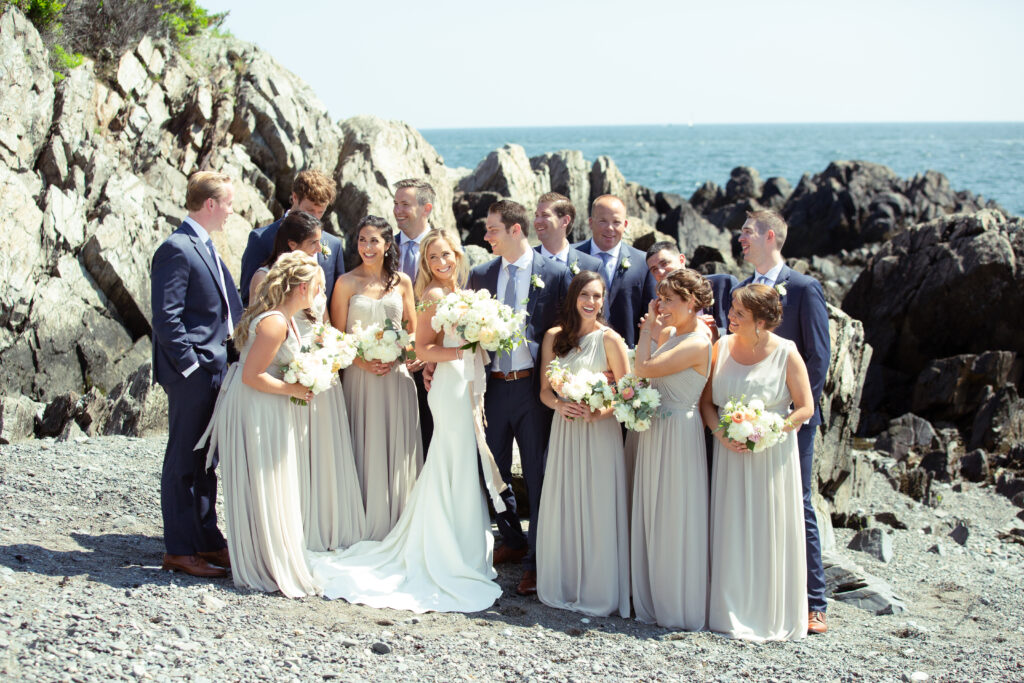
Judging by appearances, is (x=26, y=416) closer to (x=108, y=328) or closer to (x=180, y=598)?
(x=108, y=328)

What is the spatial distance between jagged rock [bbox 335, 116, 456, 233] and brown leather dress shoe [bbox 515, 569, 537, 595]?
1145 cm

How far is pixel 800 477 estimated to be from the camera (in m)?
7.05

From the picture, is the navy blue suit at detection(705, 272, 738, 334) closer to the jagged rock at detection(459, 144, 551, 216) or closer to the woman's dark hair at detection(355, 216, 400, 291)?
the woman's dark hair at detection(355, 216, 400, 291)

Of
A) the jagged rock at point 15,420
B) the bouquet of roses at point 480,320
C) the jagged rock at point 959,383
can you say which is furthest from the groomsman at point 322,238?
the jagged rock at point 959,383

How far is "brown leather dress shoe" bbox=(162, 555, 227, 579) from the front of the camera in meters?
7.01

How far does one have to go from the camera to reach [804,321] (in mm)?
7461

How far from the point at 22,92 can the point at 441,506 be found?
1216 cm

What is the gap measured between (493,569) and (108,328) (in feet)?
31.4

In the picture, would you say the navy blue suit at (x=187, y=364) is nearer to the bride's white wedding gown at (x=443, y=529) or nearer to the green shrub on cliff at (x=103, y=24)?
the bride's white wedding gown at (x=443, y=529)

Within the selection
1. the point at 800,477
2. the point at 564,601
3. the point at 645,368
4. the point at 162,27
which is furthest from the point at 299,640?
the point at 162,27

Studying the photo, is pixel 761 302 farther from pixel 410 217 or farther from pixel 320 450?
pixel 410 217

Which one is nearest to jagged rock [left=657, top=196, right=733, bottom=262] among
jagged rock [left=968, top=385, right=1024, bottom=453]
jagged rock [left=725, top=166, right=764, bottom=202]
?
jagged rock [left=968, top=385, right=1024, bottom=453]

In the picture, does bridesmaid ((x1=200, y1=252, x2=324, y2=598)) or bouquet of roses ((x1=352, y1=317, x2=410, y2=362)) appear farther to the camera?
bouquet of roses ((x1=352, y1=317, x2=410, y2=362))

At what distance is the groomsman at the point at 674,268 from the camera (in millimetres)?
8078
